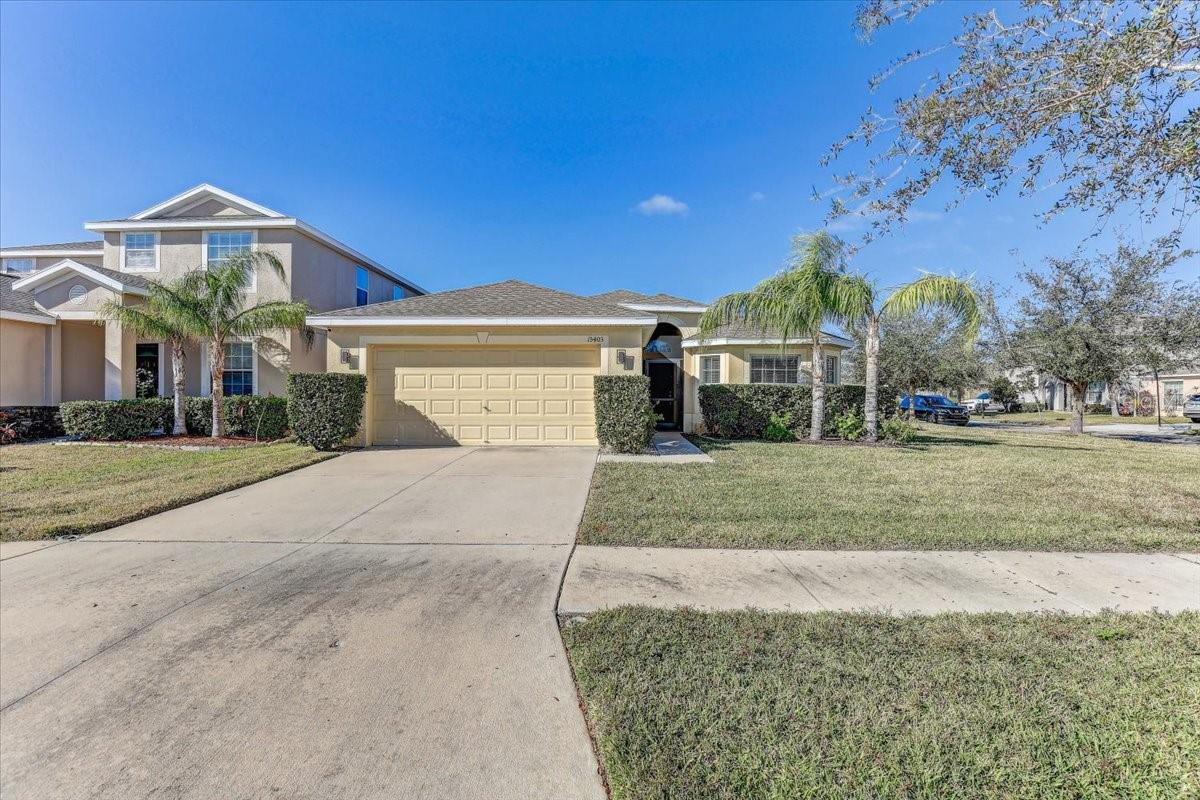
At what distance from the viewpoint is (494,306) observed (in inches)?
468

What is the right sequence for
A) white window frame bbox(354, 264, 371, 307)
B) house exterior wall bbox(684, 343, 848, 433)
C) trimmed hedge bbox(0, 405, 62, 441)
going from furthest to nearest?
white window frame bbox(354, 264, 371, 307)
house exterior wall bbox(684, 343, 848, 433)
trimmed hedge bbox(0, 405, 62, 441)

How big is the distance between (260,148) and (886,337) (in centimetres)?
2493

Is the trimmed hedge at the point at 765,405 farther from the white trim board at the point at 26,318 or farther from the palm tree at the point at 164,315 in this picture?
the white trim board at the point at 26,318

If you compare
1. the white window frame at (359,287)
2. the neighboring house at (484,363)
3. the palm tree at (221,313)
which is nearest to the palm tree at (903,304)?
the neighboring house at (484,363)

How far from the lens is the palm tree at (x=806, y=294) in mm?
11820

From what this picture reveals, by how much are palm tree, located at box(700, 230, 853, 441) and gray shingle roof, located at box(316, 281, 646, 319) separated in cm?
303

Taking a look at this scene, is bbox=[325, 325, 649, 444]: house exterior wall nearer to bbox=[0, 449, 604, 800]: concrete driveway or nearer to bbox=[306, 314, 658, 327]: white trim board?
bbox=[306, 314, 658, 327]: white trim board

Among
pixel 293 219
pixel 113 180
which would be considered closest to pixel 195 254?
pixel 113 180

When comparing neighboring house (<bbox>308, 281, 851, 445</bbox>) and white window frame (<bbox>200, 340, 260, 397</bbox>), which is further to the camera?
white window frame (<bbox>200, 340, 260, 397</bbox>)

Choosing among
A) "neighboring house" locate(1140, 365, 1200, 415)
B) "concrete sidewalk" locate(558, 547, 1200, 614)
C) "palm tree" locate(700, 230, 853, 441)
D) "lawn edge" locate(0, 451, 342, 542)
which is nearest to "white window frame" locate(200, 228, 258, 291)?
"lawn edge" locate(0, 451, 342, 542)

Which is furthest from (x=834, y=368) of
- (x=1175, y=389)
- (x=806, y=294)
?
(x=1175, y=389)

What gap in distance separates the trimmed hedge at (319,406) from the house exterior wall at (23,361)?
890cm

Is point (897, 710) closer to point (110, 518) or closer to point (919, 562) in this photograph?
point (919, 562)

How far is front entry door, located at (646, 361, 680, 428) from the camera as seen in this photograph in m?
16.8
